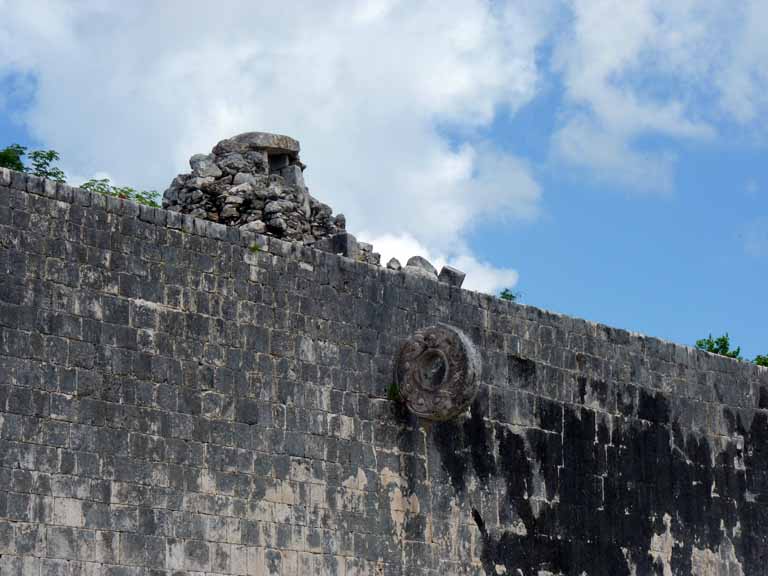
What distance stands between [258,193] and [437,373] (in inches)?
107

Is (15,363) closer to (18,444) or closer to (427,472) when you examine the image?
(18,444)

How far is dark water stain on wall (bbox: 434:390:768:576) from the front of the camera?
1523 centimetres

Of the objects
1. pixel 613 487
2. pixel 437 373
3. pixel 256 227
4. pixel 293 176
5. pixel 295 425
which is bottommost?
pixel 295 425

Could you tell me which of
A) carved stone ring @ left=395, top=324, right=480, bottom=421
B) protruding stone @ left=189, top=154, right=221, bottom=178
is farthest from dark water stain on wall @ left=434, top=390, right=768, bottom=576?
protruding stone @ left=189, top=154, right=221, bottom=178

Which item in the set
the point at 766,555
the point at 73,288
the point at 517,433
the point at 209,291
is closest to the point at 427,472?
the point at 517,433

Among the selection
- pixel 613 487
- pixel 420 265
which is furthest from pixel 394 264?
pixel 613 487

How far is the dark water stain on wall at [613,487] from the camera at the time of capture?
1523 cm

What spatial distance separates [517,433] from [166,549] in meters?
4.34

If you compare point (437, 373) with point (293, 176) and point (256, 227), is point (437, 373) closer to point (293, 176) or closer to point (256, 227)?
point (256, 227)

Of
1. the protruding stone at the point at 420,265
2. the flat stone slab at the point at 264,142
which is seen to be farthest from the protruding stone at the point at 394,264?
the flat stone slab at the point at 264,142

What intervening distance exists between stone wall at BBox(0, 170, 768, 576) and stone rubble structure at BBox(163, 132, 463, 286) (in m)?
1.44

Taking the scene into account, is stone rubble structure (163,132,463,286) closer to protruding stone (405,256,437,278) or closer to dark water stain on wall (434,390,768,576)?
protruding stone (405,256,437,278)

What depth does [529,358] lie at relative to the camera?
15.9 metres

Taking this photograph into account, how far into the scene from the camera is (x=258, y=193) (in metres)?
16.0
